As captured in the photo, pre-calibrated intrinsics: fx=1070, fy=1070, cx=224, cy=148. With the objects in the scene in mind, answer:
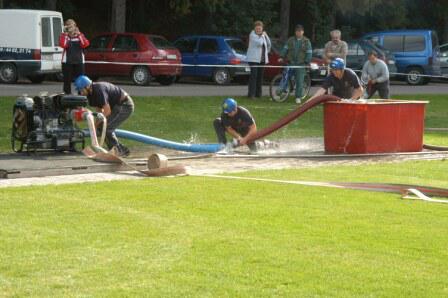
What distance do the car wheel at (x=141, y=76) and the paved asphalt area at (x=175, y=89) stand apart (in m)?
0.22

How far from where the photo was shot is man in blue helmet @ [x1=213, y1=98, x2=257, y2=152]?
16578 mm

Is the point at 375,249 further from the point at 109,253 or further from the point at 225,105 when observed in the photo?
the point at 225,105

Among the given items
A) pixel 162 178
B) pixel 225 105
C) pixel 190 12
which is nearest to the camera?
pixel 162 178

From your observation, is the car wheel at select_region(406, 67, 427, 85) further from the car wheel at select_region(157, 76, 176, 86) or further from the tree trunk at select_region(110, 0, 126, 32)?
the tree trunk at select_region(110, 0, 126, 32)

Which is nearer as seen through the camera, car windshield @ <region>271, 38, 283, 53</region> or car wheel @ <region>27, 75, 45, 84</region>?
car wheel @ <region>27, 75, 45, 84</region>

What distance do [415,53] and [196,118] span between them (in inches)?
803

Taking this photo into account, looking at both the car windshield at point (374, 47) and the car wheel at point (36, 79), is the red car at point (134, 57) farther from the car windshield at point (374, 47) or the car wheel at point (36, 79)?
the car windshield at point (374, 47)

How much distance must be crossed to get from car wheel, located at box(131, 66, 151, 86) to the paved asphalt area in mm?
219

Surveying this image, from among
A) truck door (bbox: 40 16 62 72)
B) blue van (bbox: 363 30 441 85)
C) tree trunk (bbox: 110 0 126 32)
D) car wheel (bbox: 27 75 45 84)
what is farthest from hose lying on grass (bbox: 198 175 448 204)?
blue van (bbox: 363 30 441 85)

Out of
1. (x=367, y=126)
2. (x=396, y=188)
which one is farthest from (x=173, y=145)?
(x=396, y=188)

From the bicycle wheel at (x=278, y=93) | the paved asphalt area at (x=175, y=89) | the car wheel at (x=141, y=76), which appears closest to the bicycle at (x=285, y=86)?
the bicycle wheel at (x=278, y=93)

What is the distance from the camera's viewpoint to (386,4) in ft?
156

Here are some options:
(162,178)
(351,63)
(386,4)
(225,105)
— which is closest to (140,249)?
(162,178)

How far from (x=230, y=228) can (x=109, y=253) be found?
60.8 inches
